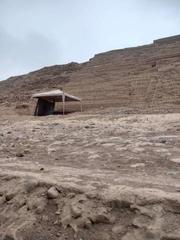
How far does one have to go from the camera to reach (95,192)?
3354 mm

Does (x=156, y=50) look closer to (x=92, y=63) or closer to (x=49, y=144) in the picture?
(x=92, y=63)

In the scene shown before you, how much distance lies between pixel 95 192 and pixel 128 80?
53.1 feet

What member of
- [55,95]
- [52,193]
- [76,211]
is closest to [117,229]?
[76,211]

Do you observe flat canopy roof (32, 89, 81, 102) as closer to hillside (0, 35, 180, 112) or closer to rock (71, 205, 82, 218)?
hillside (0, 35, 180, 112)

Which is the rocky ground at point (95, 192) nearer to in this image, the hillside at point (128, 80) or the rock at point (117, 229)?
the rock at point (117, 229)

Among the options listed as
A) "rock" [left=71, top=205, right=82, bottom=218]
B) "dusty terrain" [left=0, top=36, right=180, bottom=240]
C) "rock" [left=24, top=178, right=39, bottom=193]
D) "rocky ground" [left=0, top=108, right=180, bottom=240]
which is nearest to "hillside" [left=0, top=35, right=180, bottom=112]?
"dusty terrain" [left=0, top=36, right=180, bottom=240]

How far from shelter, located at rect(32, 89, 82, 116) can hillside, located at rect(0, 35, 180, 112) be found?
3.06 ft

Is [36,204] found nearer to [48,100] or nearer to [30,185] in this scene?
[30,185]

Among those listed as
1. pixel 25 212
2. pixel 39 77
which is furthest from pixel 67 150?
pixel 39 77

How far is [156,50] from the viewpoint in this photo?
23.3 meters

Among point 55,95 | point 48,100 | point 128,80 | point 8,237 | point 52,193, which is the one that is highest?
point 128,80

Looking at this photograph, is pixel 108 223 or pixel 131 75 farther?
pixel 131 75

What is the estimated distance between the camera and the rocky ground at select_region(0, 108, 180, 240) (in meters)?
2.97

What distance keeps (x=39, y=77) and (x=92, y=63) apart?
19.2 feet
